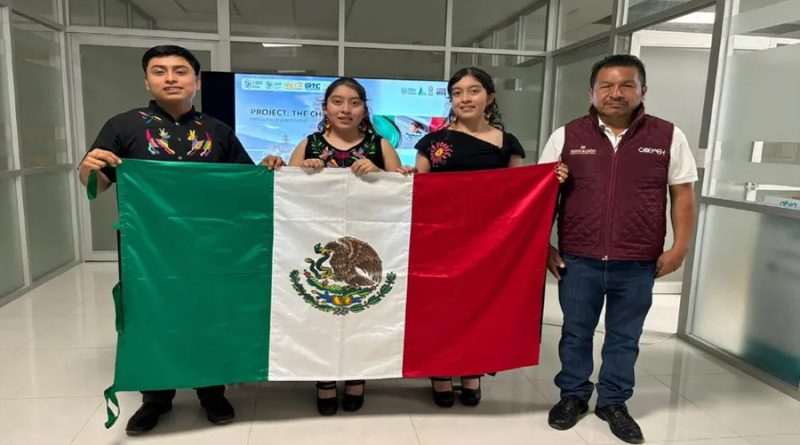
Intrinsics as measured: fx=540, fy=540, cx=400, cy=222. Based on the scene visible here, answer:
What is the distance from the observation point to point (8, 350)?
119 inches

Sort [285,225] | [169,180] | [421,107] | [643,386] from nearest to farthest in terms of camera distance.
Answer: [169,180] < [285,225] < [643,386] < [421,107]

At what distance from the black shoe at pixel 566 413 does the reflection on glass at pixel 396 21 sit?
3960mm

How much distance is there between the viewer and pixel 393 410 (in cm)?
241

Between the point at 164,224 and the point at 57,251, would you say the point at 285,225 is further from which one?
the point at 57,251

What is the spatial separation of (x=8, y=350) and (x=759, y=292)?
420 centimetres

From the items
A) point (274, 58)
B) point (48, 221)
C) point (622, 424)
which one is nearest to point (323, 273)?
point (622, 424)

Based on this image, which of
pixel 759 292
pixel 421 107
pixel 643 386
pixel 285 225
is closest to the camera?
pixel 285 225

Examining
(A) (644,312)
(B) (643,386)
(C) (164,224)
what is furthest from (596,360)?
(C) (164,224)

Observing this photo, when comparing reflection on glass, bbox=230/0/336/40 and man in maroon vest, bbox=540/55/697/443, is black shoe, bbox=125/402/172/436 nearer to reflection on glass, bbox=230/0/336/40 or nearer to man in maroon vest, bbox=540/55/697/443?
man in maroon vest, bbox=540/55/697/443

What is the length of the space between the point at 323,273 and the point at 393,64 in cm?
358

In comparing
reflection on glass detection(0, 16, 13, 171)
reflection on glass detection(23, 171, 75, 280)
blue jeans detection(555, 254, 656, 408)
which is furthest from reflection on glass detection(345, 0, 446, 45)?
blue jeans detection(555, 254, 656, 408)

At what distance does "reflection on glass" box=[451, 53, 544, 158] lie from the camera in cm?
549

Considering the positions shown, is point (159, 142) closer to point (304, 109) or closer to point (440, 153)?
point (440, 153)

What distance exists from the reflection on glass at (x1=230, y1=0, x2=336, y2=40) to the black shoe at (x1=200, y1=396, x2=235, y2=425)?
3.82 metres
